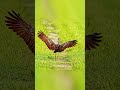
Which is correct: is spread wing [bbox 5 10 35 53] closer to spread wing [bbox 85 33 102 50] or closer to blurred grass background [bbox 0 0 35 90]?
blurred grass background [bbox 0 0 35 90]

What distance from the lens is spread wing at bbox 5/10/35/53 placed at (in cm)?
312

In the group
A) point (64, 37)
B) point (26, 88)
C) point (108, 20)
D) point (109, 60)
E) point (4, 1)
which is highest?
point (4, 1)

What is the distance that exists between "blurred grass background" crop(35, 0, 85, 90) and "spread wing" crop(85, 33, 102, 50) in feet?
1.20

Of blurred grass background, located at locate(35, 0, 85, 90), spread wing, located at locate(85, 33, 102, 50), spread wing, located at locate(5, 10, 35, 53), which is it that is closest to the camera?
blurred grass background, located at locate(35, 0, 85, 90)

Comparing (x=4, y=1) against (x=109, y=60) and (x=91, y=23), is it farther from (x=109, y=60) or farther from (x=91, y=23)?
(x=109, y=60)

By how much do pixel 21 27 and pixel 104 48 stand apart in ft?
2.87

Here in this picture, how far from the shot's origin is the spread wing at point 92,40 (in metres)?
3.01

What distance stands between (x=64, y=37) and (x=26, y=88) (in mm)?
885

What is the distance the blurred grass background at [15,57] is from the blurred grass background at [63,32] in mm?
516

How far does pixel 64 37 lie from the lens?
2.64 meters

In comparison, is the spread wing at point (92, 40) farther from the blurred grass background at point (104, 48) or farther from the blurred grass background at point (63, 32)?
the blurred grass background at point (63, 32)

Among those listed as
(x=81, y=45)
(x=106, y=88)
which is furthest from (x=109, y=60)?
(x=81, y=45)

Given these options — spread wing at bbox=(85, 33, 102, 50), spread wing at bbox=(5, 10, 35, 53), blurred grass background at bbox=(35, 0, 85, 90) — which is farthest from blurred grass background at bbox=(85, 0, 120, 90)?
spread wing at bbox=(5, 10, 35, 53)

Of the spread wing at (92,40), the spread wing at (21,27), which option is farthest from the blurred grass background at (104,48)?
the spread wing at (21,27)
